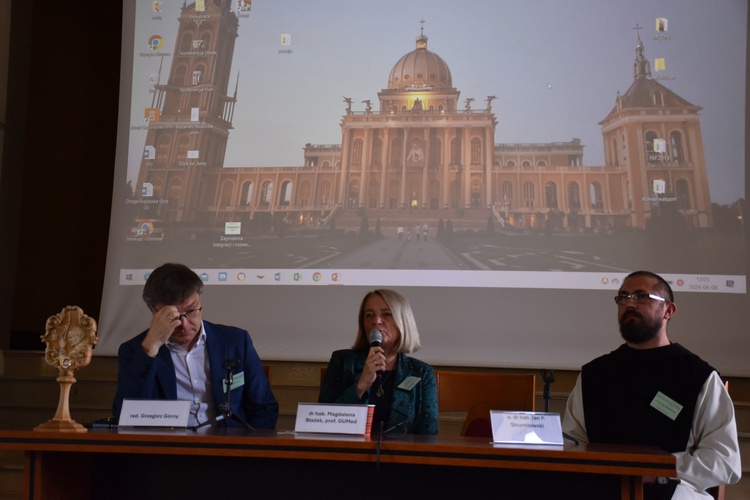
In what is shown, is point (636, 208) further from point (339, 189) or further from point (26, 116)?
point (26, 116)

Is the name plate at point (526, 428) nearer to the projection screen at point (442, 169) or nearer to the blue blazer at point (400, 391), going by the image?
the blue blazer at point (400, 391)

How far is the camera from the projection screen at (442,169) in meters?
4.41

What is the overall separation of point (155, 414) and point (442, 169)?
2.73m

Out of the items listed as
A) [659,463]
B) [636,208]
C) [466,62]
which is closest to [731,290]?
[636,208]

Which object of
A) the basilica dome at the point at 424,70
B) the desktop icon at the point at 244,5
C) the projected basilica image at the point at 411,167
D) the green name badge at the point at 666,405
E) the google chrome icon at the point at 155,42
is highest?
the desktop icon at the point at 244,5

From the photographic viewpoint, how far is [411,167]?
4.75 metres

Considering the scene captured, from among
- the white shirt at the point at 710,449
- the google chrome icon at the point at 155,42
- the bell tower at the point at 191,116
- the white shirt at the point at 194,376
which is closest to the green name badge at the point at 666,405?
the white shirt at the point at 710,449

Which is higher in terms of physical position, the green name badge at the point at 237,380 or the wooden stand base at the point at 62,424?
the green name badge at the point at 237,380

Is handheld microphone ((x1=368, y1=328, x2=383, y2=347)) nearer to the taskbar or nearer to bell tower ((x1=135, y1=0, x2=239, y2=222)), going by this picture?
the taskbar

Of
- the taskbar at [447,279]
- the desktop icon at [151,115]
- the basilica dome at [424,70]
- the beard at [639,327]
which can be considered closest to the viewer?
the beard at [639,327]

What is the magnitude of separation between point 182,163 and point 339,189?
0.96 m

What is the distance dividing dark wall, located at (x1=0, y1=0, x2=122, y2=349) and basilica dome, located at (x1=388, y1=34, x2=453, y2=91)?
8.15 ft

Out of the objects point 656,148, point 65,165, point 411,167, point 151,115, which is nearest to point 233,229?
point 151,115

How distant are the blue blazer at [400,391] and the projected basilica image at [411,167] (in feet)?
6.10
